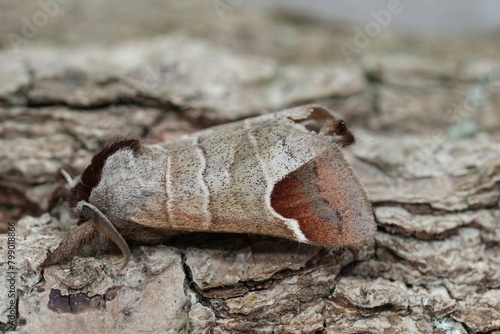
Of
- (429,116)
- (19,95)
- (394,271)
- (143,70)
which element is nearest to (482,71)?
(429,116)

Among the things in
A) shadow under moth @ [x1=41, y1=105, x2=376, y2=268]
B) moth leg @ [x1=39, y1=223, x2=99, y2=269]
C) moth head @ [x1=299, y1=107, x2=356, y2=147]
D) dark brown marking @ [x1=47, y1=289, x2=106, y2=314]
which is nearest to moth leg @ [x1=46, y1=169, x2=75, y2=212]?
shadow under moth @ [x1=41, y1=105, x2=376, y2=268]

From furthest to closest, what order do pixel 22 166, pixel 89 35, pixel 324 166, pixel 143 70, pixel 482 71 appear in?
1. pixel 89 35
2. pixel 482 71
3. pixel 143 70
4. pixel 22 166
5. pixel 324 166

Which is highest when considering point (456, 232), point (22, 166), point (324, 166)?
point (324, 166)

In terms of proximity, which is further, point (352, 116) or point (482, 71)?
point (482, 71)

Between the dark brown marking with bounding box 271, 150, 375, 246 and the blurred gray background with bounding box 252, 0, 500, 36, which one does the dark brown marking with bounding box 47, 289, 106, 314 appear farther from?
the blurred gray background with bounding box 252, 0, 500, 36

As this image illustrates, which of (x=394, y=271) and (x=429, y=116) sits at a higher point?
(x=429, y=116)

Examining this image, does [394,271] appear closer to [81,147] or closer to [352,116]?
[352,116]

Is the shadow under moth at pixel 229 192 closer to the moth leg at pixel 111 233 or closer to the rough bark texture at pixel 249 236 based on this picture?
the moth leg at pixel 111 233

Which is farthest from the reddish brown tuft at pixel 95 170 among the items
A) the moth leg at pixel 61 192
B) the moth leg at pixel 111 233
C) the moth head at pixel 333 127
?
the moth head at pixel 333 127

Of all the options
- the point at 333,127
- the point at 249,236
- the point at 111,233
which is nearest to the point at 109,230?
the point at 111,233
